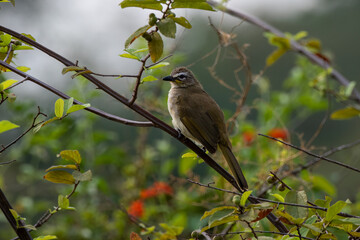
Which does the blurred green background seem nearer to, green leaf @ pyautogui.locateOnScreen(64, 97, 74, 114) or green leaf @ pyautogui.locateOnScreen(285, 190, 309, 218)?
green leaf @ pyautogui.locateOnScreen(64, 97, 74, 114)

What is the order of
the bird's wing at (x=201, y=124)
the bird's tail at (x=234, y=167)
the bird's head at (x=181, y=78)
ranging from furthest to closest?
1. the bird's head at (x=181, y=78)
2. the bird's wing at (x=201, y=124)
3. the bird's tail at (x=234, y=167)

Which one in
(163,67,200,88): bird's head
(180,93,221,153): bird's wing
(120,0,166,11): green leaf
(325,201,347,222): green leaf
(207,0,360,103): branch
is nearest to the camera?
(325,201,347,222): green leaf

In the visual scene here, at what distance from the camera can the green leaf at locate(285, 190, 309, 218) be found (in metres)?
1.32

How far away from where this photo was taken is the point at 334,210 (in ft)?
4.02

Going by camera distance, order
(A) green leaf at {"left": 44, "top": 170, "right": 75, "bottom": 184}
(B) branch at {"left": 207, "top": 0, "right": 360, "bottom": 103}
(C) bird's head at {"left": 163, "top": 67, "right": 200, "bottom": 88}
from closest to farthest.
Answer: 1. (A) green leaf at {"left": 44, "top": 170, "right": 75, "bottom": 184}
2. (B) branch at {"left": 207, "top": 0, "right": 360, "bottom": 103}
3. (C) bird's head at {"left": 163, "top": 67, "right": 200, "bottom": 88}

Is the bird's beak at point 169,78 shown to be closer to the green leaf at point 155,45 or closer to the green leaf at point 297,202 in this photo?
the green leaf at point 155,45

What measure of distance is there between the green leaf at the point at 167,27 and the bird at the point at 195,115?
A: 1.35 metres

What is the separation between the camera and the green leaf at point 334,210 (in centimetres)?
121

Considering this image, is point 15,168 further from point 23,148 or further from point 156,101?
point 156,101

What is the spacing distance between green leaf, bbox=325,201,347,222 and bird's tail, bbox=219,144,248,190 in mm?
898

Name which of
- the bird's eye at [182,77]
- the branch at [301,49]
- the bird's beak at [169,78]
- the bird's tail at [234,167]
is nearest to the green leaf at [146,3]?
the bird's tail at [234,167]

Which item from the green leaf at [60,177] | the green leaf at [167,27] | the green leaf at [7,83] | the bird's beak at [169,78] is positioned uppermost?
the bird's beak at [169,78]

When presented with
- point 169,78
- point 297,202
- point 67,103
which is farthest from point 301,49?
point 67,103

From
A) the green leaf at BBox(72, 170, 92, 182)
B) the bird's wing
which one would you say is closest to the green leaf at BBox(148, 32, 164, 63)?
the green leaf at BBox(72, 170, 92, 182)
